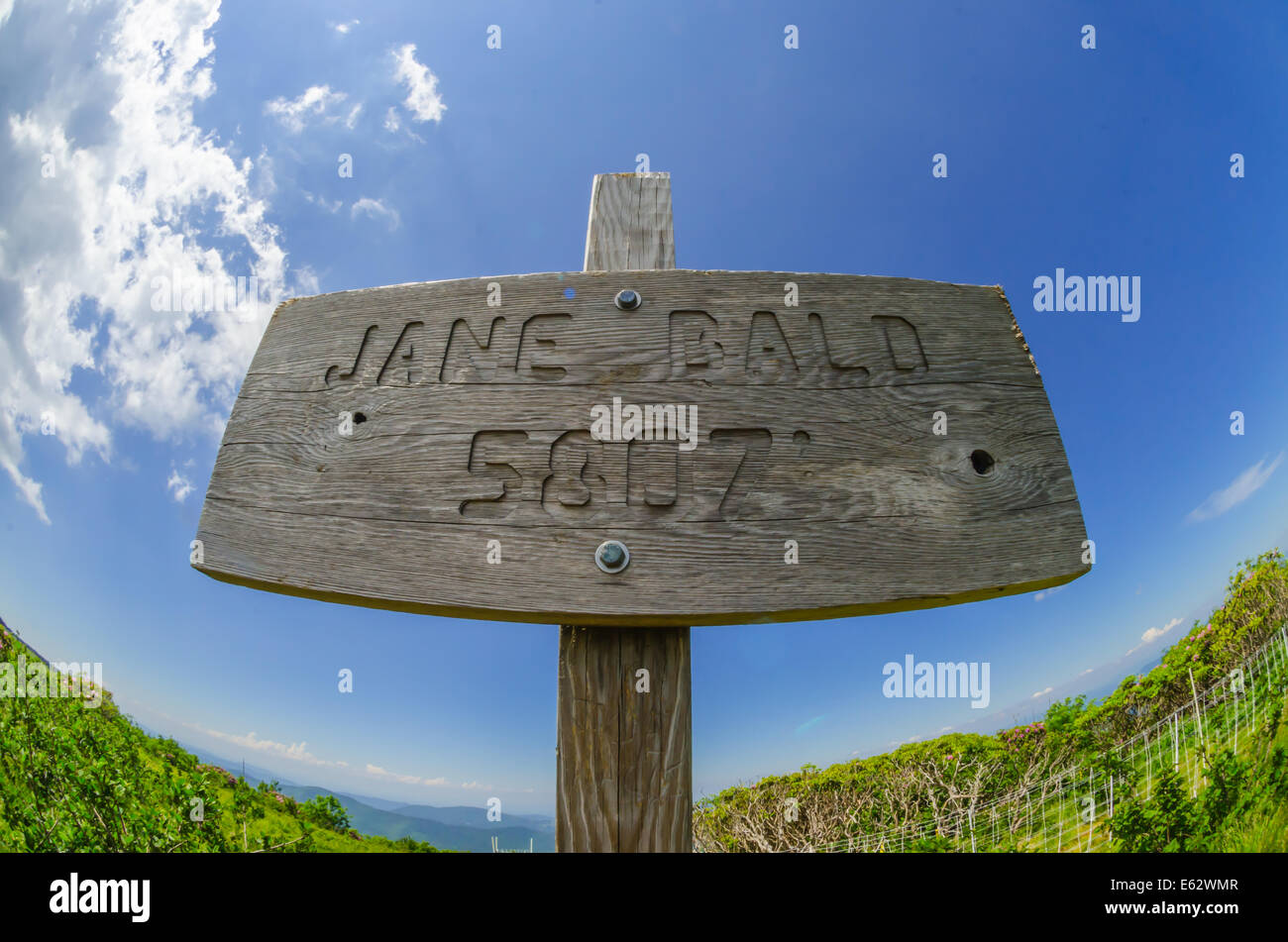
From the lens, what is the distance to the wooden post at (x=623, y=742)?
1.58 metres

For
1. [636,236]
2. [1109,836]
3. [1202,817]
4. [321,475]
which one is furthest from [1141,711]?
[321,475]

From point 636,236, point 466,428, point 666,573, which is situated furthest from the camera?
point 636,236

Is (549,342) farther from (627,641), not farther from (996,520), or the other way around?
(996,520)

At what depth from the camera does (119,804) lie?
11.4 ft

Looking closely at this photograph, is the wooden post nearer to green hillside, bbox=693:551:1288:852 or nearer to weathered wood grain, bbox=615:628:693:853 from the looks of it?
weathered wood grain, bbox=615:628:693:853

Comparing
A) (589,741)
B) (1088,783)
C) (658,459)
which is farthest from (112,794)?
(1088,783)

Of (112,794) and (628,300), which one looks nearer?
(628,300)

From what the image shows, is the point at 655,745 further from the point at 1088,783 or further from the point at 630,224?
the point at 1088,783

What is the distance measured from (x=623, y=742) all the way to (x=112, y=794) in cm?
379

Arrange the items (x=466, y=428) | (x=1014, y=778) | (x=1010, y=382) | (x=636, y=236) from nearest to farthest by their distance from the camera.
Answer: (x=466, y=428) < (x=1010, y=382) < (x=636, y=236) < (x=1014, y=778)

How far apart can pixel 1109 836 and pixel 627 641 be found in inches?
157

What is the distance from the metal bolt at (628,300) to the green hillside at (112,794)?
3723 mm

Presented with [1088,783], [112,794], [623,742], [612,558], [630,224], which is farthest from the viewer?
[1088,783]

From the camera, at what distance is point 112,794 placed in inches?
138
